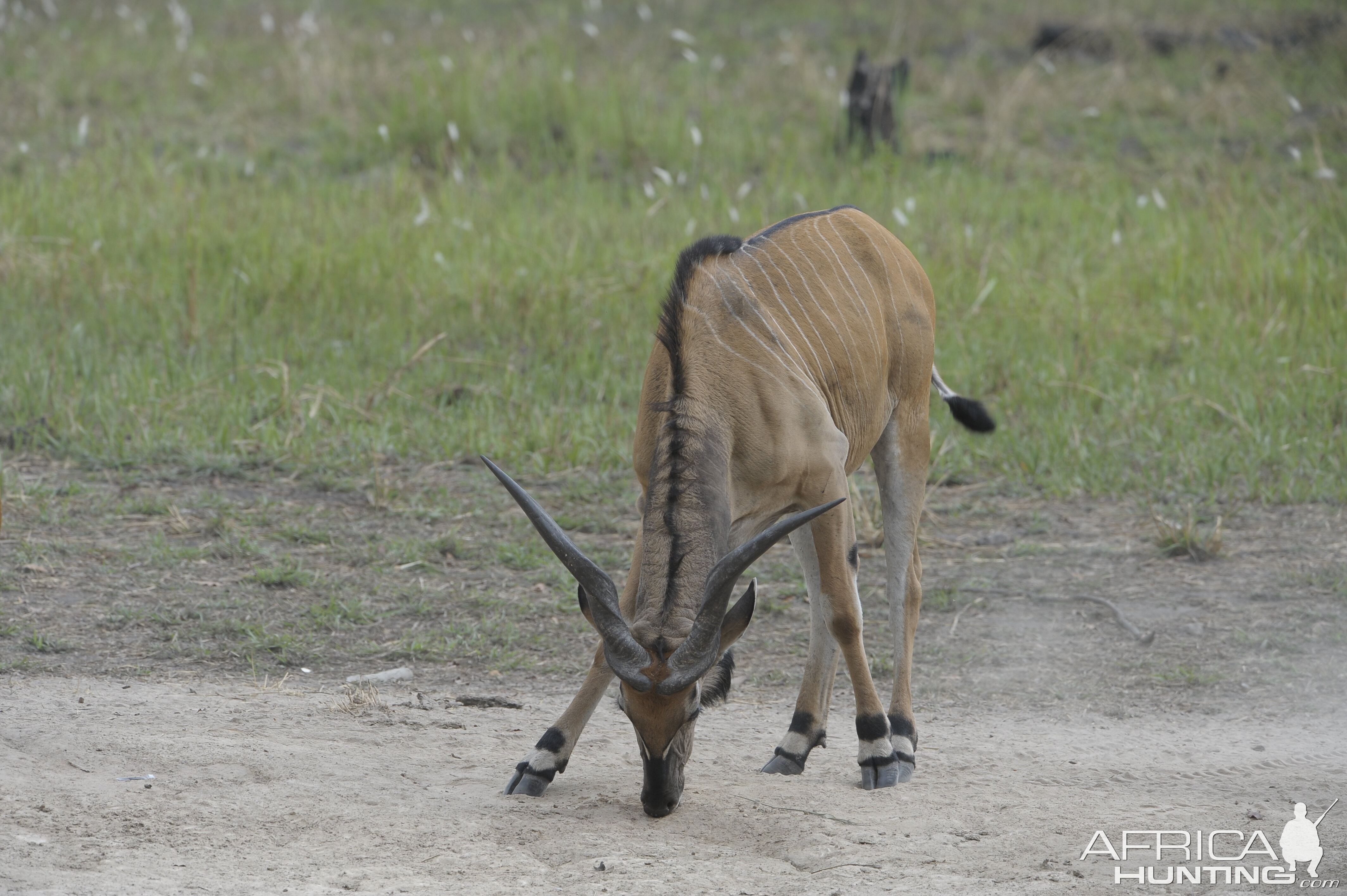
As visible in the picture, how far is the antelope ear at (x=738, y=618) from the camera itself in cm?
365

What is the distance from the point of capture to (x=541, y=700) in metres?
4.82

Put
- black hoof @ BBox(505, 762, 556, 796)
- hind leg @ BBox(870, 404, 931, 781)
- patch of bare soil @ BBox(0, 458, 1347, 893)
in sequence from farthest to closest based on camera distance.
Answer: hind leg @ BBox(870, 404, 931, 781) < black hoof @ BBox(505, 762, 556, 796) < patch of bare soil @ BBox(0, 458, 1347, 893)

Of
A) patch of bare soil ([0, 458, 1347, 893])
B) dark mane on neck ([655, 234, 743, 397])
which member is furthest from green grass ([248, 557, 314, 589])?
dark mane on neck ([655, 234, 743, 397])

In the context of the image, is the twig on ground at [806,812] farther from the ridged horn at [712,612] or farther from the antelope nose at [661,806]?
the ridged horn at [712,612]

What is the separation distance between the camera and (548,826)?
3.65 meters

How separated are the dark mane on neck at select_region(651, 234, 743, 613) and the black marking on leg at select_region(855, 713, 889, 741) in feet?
2.74

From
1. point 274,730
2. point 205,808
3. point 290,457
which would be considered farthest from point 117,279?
point 205,808

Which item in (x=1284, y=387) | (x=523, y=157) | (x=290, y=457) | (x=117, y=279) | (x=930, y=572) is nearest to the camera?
(x=930, y=572)

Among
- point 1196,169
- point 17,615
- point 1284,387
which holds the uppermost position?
point 1196,169

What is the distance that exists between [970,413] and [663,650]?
2152mm

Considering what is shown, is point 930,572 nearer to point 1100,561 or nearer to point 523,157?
point 1100,561

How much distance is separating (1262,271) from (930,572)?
379cm

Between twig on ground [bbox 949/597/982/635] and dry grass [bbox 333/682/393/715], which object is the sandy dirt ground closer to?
dry grass [bbox 333/682/393/715]

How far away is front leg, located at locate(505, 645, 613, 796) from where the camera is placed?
3.96 m
